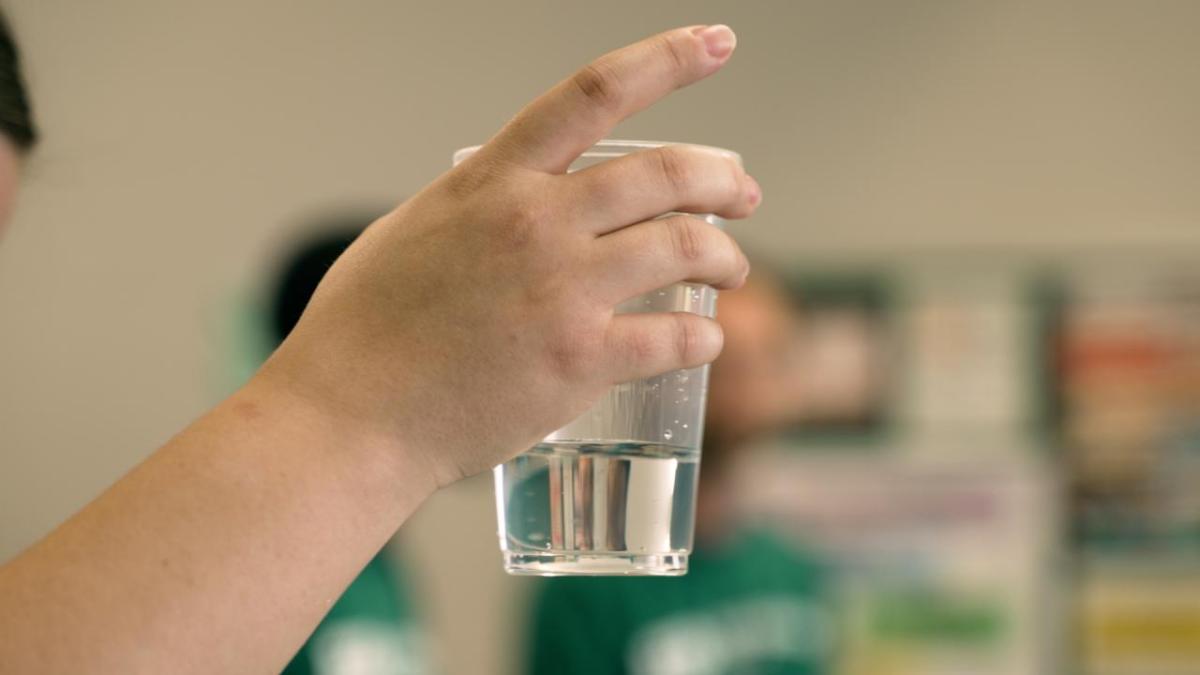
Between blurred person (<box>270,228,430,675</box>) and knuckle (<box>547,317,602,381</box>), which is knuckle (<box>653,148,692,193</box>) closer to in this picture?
knuckle (<box>547,317,602,381</box>)

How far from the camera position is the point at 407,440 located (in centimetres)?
61

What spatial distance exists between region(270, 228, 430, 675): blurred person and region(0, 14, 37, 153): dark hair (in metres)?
0.94

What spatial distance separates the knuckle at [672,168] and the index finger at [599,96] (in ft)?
0.08

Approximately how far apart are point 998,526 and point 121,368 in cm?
175

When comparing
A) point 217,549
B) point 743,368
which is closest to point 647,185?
point 217,549

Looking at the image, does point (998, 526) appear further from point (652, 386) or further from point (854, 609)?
point (652, 386)

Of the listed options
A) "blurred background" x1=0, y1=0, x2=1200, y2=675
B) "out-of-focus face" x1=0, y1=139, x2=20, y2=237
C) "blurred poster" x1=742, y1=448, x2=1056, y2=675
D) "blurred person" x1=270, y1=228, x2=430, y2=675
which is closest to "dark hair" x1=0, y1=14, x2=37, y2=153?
"out-of-focus face" x1=0, y1=139, x2=20, y2=237

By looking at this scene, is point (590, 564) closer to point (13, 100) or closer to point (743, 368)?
point (13, 100)

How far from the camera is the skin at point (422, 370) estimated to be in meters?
0.57

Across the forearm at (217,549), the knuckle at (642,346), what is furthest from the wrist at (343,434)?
the knuckle at (642,346)

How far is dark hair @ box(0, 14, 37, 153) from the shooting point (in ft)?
2.52

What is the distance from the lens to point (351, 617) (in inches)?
71.6

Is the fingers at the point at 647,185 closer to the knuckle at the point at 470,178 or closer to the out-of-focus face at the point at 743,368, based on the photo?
the knuckle at the point at 470,178

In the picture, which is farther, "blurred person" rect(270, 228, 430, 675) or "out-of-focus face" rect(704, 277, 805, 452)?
"out-of-focus face" rect(704, 277, 805, 452)
